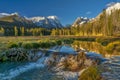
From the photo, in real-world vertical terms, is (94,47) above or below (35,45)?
below

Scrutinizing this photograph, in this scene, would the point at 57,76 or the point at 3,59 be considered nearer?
the point at 57,76

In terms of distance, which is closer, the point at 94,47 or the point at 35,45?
the point at 35,45

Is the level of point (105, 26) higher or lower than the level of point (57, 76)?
higher

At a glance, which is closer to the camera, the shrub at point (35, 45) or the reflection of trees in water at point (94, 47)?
the reflection of trees in water at point (94, 47)

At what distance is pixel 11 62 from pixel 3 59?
8.82ft

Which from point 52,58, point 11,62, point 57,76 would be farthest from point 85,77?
point 11,62

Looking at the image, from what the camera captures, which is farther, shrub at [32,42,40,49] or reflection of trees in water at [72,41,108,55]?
shrub at [32,42,40,49]

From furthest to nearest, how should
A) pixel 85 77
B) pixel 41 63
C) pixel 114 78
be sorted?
pixel 41 63 < pixel 114 78 < pixel 85 77

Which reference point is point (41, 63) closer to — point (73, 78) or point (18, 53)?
point (18, 53)

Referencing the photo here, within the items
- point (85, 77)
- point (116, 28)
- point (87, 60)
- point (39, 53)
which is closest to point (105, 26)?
point (116, 28)

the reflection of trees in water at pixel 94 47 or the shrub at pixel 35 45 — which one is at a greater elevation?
the shrub at pixel 35 45

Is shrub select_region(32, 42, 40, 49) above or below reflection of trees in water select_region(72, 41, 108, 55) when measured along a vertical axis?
above

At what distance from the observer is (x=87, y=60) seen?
40.1m

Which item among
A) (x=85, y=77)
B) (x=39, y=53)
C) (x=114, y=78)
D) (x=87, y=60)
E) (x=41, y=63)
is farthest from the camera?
(x=39, y=53)
